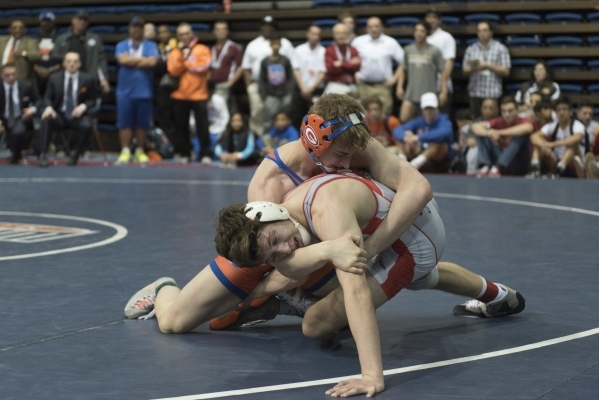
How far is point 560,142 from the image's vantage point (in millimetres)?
10547

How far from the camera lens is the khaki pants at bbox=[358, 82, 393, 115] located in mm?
12297

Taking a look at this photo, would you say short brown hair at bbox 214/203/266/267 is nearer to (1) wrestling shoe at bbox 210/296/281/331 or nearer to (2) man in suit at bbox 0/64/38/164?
(1) wrestling shoe at bbox 210/296/281/331

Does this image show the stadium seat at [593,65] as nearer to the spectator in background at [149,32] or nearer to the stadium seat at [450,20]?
the stadium seat at [450,20]

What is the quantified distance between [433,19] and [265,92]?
7.52 feet

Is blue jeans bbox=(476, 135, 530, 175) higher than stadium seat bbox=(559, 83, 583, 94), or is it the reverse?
stadium seat bbox=(559, 83, 583, 94)

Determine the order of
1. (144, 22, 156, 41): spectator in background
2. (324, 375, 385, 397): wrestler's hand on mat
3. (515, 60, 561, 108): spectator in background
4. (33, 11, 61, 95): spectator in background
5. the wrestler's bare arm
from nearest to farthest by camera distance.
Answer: (324, 375, 385, 397): wrestler's hand on mat → the wrestler's bare arm → (515, 60, 561, 108): spectator in background → (33, 11, 61, 95): spectator in background → (144, 22, 156, 41): spectator in background

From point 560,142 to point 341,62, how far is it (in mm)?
2914

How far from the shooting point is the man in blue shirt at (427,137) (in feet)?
36.2

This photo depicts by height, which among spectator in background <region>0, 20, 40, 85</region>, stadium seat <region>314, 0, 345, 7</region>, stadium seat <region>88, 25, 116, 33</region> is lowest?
spectator in background <region>0, 20, 40, 85</region>

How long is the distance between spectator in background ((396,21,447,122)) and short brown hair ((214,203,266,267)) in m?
8.67

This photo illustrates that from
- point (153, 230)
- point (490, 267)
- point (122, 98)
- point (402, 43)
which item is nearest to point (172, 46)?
point (122, 98)

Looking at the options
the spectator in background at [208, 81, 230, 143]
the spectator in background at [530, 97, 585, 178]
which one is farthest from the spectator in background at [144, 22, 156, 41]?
the spectator in background at [530, 97, 585, 178]

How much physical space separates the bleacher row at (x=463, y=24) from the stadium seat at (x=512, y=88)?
13 mm

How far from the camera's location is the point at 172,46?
13.1 m
